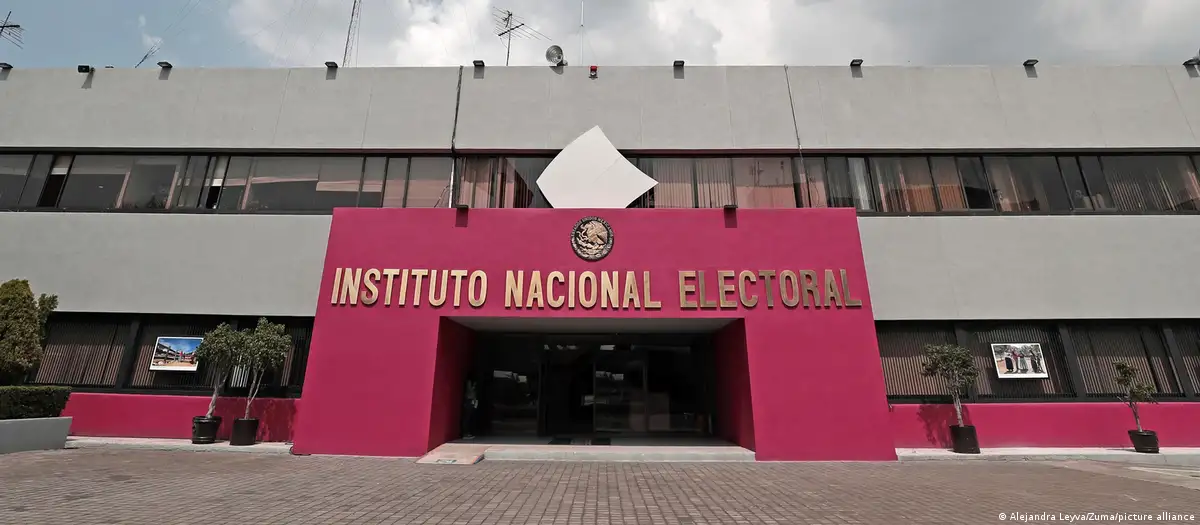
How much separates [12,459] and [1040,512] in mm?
16961

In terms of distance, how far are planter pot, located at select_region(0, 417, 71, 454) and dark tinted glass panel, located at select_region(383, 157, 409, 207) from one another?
8.24 m

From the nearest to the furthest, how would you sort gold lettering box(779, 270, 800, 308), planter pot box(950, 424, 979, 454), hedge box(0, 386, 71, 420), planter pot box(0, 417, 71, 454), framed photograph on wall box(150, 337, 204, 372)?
planter pot box(0, 417, 71, 454)
hedge box(0, 386, 71, 420)
planter pot box(950, 424, 979, 454)
gold lettering box(779, 270, 800, 308)
framed photograph on wall box(150, 337, 204, 372)

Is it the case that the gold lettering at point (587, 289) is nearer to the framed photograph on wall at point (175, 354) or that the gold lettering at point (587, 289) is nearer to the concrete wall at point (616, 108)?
the concrete wall at point (616, 108)

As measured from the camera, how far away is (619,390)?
13.7 meters

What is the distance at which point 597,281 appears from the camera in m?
10.9

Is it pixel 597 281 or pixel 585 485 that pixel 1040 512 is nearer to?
pixel 585 485

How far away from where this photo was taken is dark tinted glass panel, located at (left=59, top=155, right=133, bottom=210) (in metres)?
13.7

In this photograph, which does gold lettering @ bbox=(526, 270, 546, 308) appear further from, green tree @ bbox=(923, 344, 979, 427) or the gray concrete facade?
green tree @ bbox=(923, 344, 979, 427)

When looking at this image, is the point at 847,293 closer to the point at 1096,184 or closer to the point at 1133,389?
the point at 1133,389

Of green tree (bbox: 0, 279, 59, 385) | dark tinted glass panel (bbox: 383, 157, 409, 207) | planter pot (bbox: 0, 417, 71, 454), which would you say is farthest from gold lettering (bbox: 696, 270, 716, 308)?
green tree (bbox: 0, 279, 59, 385)

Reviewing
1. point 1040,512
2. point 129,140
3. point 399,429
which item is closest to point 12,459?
point 399,429

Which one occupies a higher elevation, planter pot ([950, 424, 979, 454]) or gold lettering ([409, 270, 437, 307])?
gold lettering ([409, 270, 437, 307])

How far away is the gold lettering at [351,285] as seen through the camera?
10.8 metres

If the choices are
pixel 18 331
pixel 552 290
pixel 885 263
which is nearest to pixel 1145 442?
pixel 885 263
